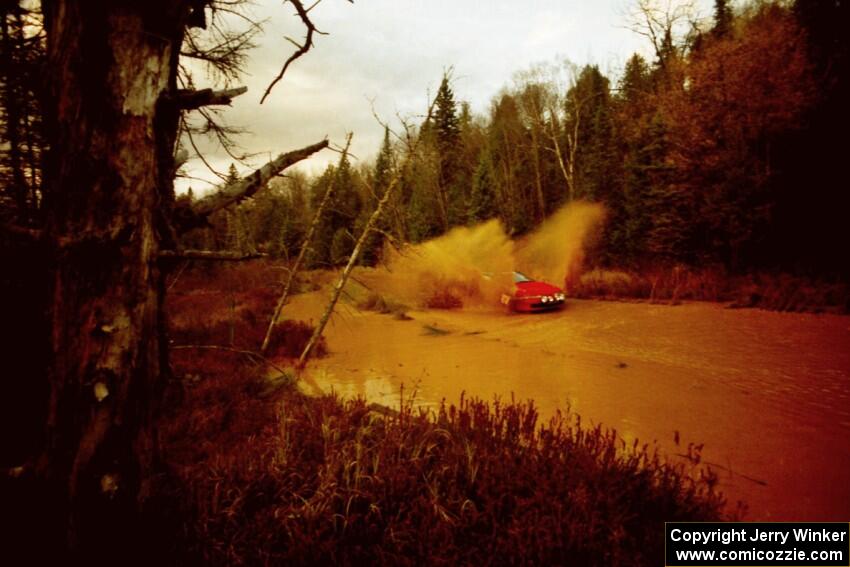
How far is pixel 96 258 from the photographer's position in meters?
2.12

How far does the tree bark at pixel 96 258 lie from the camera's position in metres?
2.09

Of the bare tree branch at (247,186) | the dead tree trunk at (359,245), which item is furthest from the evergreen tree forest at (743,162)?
the bare tree branch at (247,186)

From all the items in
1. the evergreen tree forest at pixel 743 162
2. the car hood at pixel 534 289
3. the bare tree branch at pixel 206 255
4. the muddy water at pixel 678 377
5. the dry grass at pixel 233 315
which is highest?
the evergreen tree forest at pixel 743 162

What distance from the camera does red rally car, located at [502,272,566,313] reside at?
16.0m

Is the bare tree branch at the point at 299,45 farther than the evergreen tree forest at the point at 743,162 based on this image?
No

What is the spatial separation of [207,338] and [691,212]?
2020 centimetres

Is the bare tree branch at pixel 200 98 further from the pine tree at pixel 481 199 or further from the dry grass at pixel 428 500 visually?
the pine tree at pixel 481 199

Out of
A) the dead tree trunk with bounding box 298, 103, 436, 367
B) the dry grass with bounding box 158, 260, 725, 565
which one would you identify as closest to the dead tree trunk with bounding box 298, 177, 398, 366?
the dead tree trunk with bounding box 298, 103, 436, 367

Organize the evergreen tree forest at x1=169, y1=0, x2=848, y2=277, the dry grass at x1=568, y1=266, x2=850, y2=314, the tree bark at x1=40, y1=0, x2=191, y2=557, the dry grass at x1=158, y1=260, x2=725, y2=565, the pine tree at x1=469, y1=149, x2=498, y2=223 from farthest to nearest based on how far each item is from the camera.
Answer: the pine tree at x1=469, y1=149, x2=498, y2=223, the evergreen tree forest at x1=169, y1=0, x2=848, y2=277, the dry grass at x1=568, y1=266, x2=850, y2=314, the dry grass at x1=158, y1=260, x2=725, y2=565, the tree bark at x1=40, y1=0, x2=191, y2=557

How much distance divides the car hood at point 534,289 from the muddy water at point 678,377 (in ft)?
3.29

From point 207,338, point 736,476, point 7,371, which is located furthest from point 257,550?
point 207,338

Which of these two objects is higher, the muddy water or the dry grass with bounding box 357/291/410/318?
the dry grass with bounding box 357/291/410/318

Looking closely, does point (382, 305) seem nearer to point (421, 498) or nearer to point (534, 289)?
point (534, 289)

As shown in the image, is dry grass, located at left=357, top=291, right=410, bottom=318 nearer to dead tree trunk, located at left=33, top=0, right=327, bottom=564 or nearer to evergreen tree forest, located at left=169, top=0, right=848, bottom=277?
evergreen tree forest, located at left=169, top=0, right=848, bottom=277
